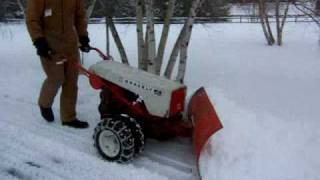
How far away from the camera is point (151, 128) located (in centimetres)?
545

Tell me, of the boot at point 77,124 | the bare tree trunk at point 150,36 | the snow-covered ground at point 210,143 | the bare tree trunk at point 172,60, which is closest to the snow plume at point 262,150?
the snow-covered ground at point 210,143

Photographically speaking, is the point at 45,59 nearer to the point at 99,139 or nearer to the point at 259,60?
the point at 99,139

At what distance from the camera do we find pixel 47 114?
6445 millimetres

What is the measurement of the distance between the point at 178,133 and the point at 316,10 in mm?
3107

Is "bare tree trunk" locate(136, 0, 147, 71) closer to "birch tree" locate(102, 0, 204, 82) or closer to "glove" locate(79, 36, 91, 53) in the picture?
"birch tree" locate(102, 0, 204, 82)

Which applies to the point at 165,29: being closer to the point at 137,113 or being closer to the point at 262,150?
the point at 137,113

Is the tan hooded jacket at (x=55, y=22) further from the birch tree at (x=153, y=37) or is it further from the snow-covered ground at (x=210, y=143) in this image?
the birch tree at (x=153, y=37)

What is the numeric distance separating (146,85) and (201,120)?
0.70 metres

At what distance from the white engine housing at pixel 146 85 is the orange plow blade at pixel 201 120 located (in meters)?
0.26

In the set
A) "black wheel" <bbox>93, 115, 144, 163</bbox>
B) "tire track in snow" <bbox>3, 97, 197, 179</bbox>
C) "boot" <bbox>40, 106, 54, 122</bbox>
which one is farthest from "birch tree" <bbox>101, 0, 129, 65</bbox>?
"black wheel" <bbox>93, 115, 144, 163</bbox>

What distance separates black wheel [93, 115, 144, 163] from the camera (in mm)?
5164

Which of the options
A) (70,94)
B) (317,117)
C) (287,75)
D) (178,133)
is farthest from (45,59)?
(287,75)

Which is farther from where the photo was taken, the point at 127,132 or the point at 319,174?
the point at 127,132

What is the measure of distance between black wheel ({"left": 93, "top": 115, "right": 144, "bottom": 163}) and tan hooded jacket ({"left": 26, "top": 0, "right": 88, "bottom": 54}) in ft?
4.40
